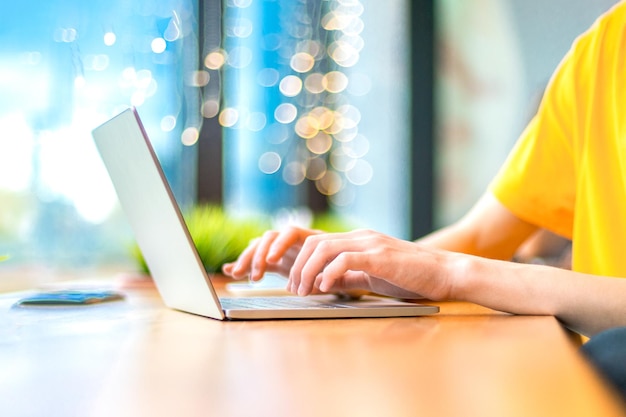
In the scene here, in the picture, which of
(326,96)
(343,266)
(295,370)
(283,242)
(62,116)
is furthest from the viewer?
(326,96)

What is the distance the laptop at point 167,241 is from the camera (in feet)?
2.34

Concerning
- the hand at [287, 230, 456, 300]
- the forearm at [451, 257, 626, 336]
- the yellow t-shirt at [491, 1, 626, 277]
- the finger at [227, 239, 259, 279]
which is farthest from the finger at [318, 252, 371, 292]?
the yellow t-shirt at [491, 1, 626, 277]

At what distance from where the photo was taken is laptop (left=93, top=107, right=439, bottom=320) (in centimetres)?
71

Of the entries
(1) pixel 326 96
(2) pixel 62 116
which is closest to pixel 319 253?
(2) pixel 62 116

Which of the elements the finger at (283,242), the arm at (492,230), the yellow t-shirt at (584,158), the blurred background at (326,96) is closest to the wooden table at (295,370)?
the finger at (283,242)

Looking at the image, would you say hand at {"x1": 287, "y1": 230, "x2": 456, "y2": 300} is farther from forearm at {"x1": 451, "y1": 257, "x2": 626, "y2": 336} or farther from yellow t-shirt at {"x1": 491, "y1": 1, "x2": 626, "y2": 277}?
yellow t-shirt at {"x1": 491, "y1": 1, "x2": 626, "y2": 277}

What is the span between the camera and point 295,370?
1.38ft

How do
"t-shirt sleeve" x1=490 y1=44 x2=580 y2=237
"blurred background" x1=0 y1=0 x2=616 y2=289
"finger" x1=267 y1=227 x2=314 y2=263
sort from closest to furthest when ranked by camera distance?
"finger" x1=267 y1=227 x2=314 y2=263 → "t-shirt sleeve" x1=490 y1=44 x2=580 y2=237 → "blurred background" x1=0 y1=0 x2=616 y2=289

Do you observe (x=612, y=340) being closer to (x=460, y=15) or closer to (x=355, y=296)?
(x=355, y=296)

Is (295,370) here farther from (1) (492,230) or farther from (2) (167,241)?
(1) (492,230)

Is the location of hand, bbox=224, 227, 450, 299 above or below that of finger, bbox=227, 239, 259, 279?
above

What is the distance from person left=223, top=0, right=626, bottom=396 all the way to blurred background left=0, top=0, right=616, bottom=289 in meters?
1.22

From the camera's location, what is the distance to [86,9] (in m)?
2.29

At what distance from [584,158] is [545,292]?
0.58 metres
